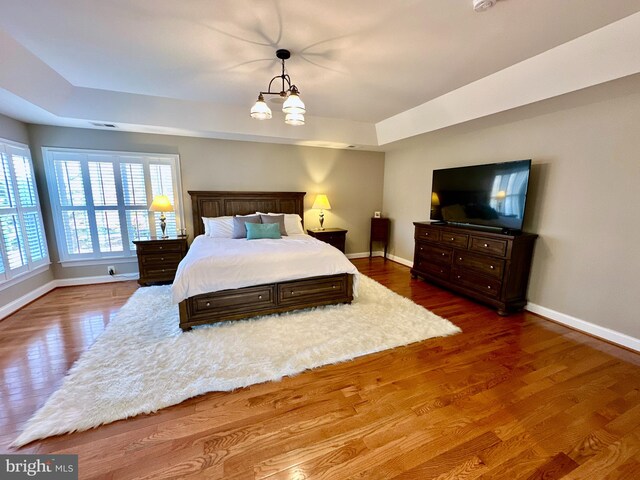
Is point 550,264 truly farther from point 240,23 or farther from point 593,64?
point 240,23

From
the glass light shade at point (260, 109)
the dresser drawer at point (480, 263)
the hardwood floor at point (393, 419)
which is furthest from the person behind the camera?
the dresser drawer at point (480, 263)

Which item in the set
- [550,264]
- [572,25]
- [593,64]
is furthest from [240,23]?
[550,264]

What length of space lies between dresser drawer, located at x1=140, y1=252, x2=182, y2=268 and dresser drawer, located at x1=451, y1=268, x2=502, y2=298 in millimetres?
4217

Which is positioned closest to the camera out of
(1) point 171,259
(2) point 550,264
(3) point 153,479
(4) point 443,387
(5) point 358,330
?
(3) point 153,479

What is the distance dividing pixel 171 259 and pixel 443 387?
13.1ft

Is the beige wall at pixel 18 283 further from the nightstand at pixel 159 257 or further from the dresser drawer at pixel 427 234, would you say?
the dresser drawer at pixel 427 234

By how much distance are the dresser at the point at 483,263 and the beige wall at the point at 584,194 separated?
248 mm

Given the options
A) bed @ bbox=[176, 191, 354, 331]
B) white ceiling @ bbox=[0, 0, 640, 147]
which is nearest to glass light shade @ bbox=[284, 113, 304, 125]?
white ceiling @ bbox=[0, 0, 640, 147]

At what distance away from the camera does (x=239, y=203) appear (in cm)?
484

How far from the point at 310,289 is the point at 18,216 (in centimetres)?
383

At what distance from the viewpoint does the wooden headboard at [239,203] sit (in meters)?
4.62

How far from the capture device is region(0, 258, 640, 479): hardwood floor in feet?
4.76

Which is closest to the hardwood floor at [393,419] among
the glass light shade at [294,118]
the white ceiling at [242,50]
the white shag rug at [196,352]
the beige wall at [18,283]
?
the white shag rug at [196,352]

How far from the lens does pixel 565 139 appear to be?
2959 mm
